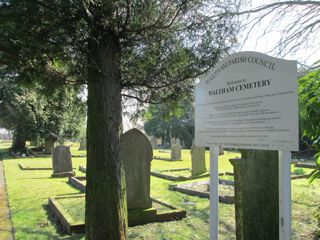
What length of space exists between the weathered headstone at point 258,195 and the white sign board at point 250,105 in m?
0.58

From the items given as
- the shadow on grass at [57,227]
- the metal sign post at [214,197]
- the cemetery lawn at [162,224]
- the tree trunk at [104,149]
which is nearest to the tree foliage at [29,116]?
the cemetery lawn at [162,224]

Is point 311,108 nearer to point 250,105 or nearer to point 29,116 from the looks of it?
point 250,105

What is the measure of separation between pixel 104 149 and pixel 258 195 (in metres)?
2.27

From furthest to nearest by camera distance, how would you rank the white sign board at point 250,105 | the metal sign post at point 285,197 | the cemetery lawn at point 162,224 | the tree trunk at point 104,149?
1. the cemetery lawn at point 162,224
2. the tree trunk at point 104,149
3. the metal sign post at point 285,197
4. the white sign board at point 250,105

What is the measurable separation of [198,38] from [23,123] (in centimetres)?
2600

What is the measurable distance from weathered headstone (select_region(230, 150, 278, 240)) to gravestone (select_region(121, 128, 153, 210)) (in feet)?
13.1

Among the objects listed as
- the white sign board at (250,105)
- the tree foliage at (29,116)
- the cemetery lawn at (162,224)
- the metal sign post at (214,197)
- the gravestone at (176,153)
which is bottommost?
the cemetery lawn at (162,224)

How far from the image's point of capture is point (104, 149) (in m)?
5.11

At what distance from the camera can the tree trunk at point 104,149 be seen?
5.11 meters

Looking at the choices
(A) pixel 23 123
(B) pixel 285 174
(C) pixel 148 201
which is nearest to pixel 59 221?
(C) pixel 148 201

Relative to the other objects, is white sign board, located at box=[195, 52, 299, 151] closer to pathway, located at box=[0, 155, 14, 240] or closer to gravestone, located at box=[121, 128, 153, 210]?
gravestone, located at box=[121, 128, 153, 210]

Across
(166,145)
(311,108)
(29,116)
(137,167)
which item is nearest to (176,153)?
(29,116)

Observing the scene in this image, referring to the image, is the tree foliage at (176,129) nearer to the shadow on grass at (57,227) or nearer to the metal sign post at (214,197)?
the shadow on grass at (57,227)

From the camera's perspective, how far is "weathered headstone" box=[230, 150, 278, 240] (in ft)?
13.0
